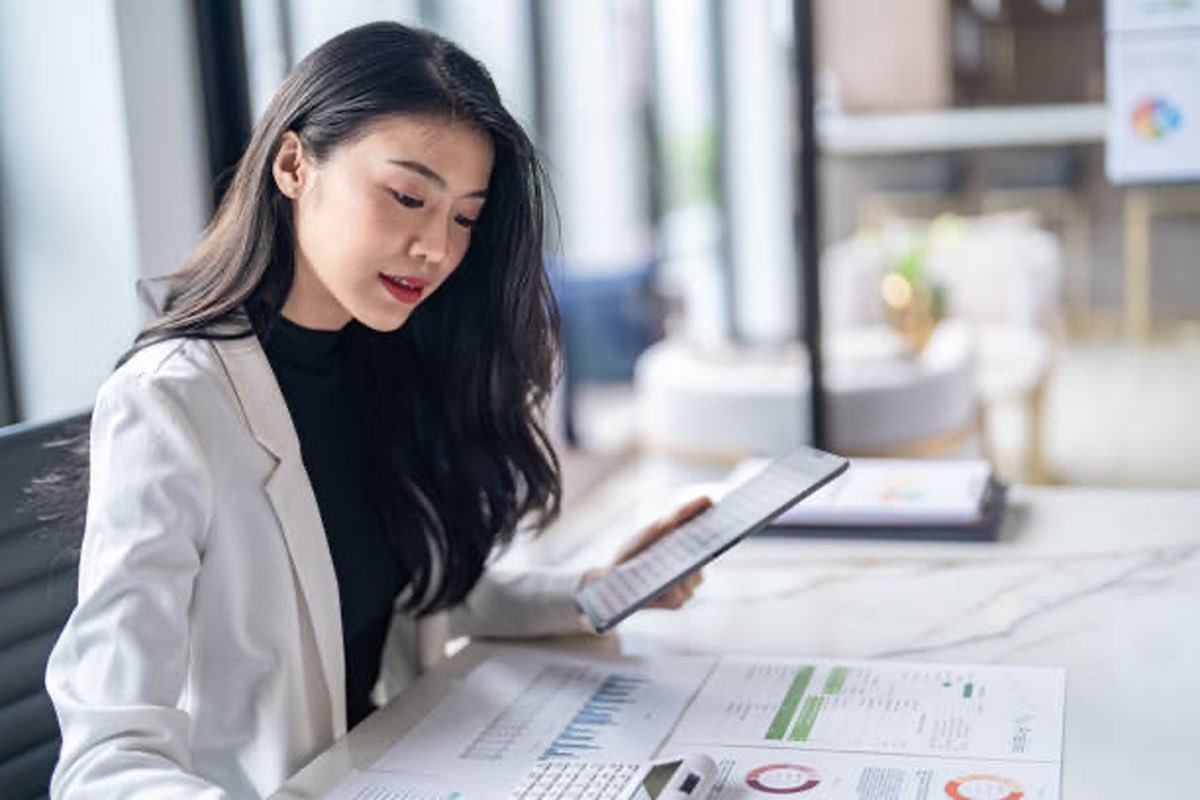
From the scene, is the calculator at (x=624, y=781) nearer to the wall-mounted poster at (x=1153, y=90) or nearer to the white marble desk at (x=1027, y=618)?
the white marble desk at (x=1027, y=618)

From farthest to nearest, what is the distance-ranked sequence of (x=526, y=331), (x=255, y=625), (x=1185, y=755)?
(x=526, y=331) < (x=255, y=625) < (x=1185, y=755)

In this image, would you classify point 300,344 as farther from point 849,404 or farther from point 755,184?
point 755,184

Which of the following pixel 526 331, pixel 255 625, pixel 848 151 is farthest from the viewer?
pixel 848 151

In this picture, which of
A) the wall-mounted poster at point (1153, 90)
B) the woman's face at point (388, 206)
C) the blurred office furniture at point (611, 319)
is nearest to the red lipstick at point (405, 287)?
the woman's face at point (388, 206)

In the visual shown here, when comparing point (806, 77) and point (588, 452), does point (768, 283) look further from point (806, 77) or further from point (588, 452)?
point (806, 77)

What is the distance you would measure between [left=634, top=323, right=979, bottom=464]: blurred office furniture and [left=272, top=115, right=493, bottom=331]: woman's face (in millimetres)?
1350

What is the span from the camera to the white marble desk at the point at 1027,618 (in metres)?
1.08

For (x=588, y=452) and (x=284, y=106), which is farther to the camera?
(x=588, y=452)

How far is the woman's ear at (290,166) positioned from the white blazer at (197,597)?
0.44 ft

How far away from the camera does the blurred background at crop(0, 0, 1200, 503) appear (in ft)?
6.46

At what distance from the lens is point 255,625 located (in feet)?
3.87

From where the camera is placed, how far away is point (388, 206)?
47.1 inches

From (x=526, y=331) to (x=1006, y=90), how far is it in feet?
4.36

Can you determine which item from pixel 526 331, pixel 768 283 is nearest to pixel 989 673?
pixel 526 331
